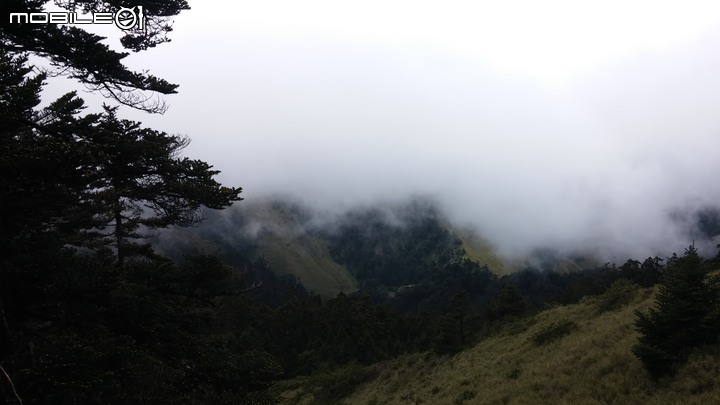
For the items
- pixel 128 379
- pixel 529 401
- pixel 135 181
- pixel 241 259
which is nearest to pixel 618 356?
pixel 529 401

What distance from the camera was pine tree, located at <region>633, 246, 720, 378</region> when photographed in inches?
556

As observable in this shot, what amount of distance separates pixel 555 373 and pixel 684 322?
18.7 feet

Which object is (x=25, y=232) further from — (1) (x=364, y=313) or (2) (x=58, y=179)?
(1) (x=364, y=313)

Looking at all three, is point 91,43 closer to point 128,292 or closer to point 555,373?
point 128,292

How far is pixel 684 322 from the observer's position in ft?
47.0

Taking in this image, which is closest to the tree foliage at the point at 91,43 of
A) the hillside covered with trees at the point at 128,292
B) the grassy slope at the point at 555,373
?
the hillside covered with trees at the point at 128,292

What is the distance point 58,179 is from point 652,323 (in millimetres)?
17323

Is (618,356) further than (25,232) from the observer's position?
Yes

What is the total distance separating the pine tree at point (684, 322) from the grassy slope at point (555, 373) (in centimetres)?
53

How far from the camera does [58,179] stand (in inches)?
298

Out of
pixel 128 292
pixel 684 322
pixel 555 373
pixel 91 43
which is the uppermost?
pixel 91 43

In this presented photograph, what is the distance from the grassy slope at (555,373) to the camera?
13500 mm

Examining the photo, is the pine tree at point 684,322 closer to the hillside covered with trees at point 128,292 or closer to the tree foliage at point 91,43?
the hillside covered with trees at point 128,292

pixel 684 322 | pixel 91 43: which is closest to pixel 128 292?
pixel 91 43
